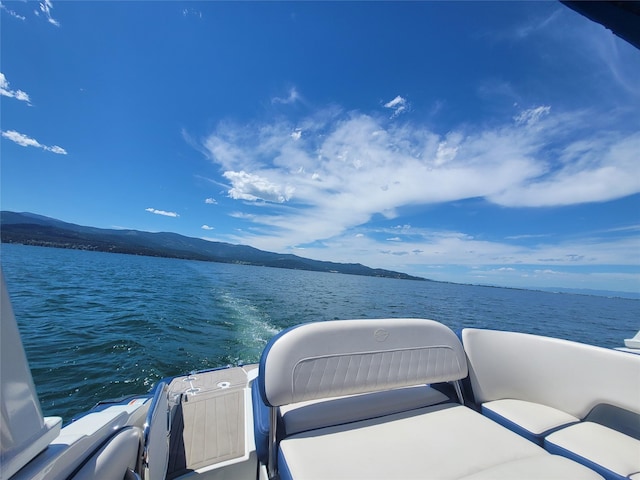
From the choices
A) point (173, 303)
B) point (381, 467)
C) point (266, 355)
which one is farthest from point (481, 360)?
point (173, 303)

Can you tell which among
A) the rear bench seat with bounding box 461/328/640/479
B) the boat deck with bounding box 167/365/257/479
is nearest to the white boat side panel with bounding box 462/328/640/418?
the rear bench seat with bounding box 461/328/640/479

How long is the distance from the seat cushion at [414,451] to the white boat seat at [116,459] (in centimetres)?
74

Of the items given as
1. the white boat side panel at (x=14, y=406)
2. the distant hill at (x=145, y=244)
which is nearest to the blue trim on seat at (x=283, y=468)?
the white boat side panel at (x=14, y=406)

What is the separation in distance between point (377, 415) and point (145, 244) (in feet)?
395

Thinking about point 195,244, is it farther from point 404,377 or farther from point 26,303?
point 404,377

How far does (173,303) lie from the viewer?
11.4 m

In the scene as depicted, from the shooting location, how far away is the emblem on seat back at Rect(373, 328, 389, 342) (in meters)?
1.81

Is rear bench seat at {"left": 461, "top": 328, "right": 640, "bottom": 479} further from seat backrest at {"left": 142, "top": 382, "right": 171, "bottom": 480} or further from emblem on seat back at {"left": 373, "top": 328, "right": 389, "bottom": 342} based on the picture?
seat backrest at {"left": 142, "top": 382, "right": 171, "bottom": 480}

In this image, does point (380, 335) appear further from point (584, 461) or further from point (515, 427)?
point (584, 461)

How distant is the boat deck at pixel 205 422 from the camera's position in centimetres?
199

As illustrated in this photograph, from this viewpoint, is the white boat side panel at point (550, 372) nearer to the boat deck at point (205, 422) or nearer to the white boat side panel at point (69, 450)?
the boat deck at point (205, 422)

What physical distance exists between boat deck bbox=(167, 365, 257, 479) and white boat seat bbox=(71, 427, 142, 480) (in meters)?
0.70

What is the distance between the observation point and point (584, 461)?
1546 millimetres

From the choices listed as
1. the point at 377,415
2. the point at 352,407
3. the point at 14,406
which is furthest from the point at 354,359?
the point at 14,406
